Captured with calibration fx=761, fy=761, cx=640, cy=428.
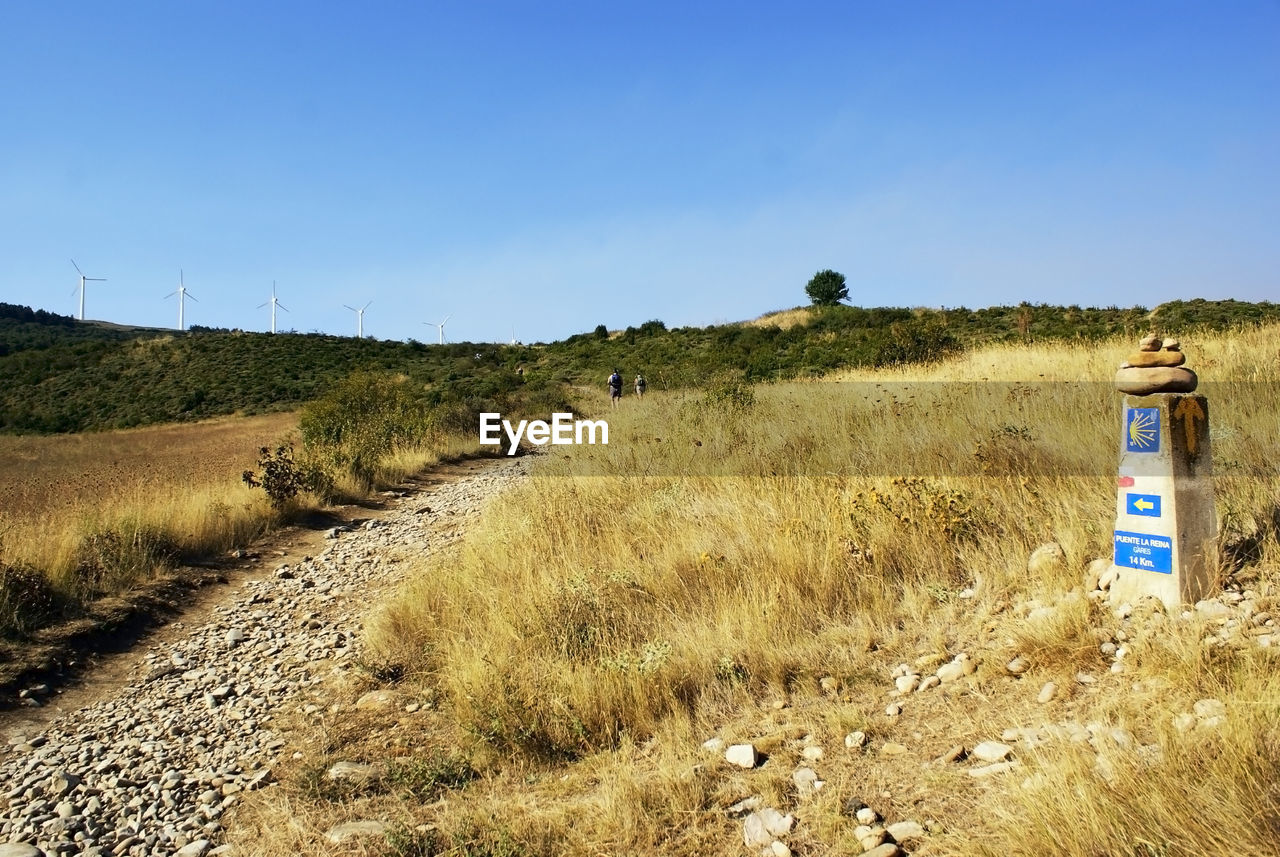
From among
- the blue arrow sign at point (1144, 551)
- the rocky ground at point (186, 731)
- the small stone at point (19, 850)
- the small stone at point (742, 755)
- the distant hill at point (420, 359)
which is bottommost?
the small stone at point (19, 850)

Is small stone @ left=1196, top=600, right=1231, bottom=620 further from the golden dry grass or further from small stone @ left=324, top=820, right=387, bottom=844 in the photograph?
the golden dry grass

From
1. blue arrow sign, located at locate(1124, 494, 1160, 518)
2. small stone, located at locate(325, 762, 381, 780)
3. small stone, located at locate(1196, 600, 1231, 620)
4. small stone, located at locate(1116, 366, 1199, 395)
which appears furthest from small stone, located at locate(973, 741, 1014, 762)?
small stone, located at locate(325, 762, 381, 780)

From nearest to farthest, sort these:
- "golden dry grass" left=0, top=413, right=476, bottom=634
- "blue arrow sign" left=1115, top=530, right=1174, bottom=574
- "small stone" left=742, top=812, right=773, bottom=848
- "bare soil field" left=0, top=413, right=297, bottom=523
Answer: "small stone" left=742, top=812, right=773, bottom=848
"blue arrow sign" left=1115, top=530, right=1174, bottom=574
"golden dry grass" left=0, top=413, right=476, bottom=634
"bare soil field" left=0, top=413, right=297, bottom=523

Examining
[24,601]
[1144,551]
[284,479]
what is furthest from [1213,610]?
[284,479]

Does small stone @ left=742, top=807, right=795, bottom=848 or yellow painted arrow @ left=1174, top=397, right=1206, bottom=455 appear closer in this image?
small stone @ left=742, top=807, right=795, bottom=848

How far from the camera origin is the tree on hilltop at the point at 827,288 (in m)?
64.6

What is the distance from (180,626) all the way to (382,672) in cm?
276

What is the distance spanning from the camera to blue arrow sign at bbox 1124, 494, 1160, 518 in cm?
364

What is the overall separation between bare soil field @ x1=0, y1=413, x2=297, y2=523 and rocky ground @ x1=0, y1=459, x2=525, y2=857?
3.63 meters

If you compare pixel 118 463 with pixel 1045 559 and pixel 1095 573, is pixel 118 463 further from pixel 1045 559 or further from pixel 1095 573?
pixel 1095 573

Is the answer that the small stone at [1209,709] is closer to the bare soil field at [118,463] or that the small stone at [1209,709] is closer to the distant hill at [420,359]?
the bare soil field at [118,463]

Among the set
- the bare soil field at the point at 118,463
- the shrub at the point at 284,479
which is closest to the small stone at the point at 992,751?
the bare soil field at the point at 118,463

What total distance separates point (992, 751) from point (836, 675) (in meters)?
1.05

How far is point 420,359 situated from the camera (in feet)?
185
